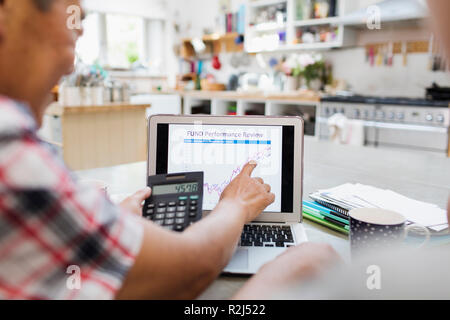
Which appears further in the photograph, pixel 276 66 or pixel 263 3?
pixel 276 66

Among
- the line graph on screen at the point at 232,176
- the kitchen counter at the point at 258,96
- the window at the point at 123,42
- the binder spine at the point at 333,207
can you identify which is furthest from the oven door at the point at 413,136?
the window at the point at 123,42

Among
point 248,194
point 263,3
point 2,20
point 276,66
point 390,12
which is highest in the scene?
point 263,3

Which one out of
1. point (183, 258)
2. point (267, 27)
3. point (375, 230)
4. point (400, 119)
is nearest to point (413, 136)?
point (400, 119)

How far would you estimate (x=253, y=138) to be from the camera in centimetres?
96

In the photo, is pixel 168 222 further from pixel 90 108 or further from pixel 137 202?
pixel 90 108

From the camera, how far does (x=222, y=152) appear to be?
959mm

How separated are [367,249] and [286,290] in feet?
0.69

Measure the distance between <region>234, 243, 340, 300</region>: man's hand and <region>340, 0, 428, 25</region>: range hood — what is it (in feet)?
10.4

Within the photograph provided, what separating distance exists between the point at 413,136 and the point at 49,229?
11.2 feet

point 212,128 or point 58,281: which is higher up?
point 212,128

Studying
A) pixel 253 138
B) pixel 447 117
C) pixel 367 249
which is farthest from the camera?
pixel 447 117
